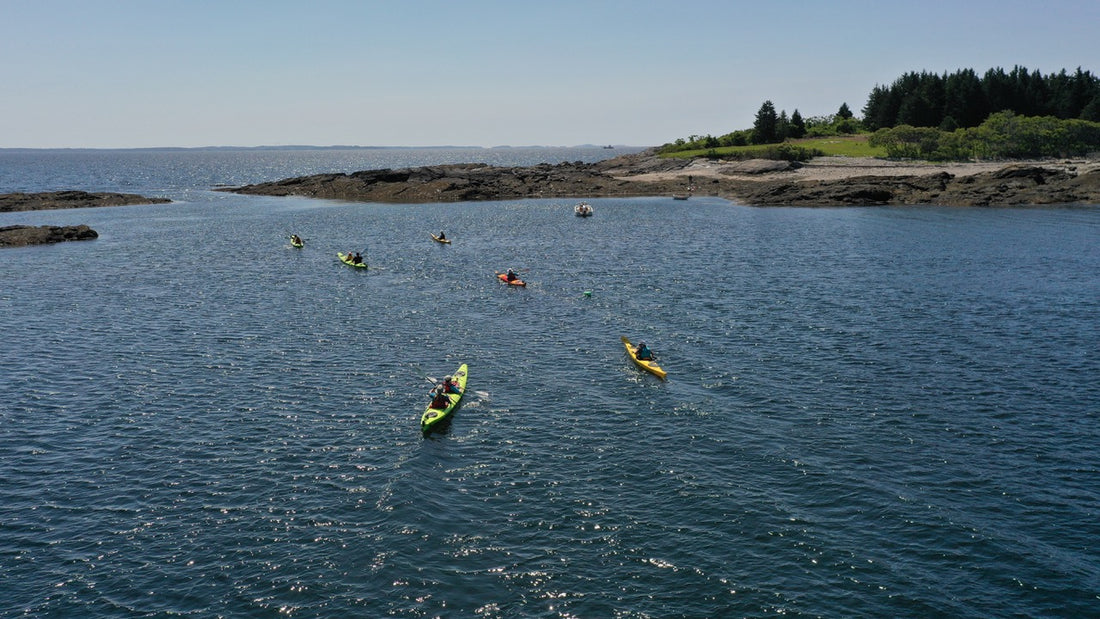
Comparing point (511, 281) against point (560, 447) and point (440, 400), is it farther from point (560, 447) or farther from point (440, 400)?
A: point (560, 447)

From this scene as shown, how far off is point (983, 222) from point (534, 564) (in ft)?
300

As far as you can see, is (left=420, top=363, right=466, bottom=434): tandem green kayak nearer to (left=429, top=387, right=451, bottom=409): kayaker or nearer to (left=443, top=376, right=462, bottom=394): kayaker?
(left=429, top=387, right=451, bottom=409): kayaker

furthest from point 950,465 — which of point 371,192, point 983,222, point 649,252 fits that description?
point 371,192

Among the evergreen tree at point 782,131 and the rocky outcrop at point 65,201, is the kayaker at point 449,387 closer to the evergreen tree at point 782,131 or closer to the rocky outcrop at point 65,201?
the rocky outcrop at point 65,201

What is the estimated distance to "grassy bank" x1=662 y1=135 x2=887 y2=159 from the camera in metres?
154

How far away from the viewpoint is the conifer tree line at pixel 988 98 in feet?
530

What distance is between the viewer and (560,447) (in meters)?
30.7

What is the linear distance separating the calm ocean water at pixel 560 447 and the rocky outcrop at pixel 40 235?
27.6 metres

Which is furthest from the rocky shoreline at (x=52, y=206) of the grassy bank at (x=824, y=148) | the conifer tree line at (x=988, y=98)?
the conifer tree line at (x=988, y=98)

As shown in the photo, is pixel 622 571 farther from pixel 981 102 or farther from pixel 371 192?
pixel 981 102

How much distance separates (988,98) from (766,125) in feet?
156

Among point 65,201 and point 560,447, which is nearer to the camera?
point 560,447

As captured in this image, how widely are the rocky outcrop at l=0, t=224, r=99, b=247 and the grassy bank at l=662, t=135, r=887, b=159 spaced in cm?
12379

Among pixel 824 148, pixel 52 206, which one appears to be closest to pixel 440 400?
pixel 52 206
